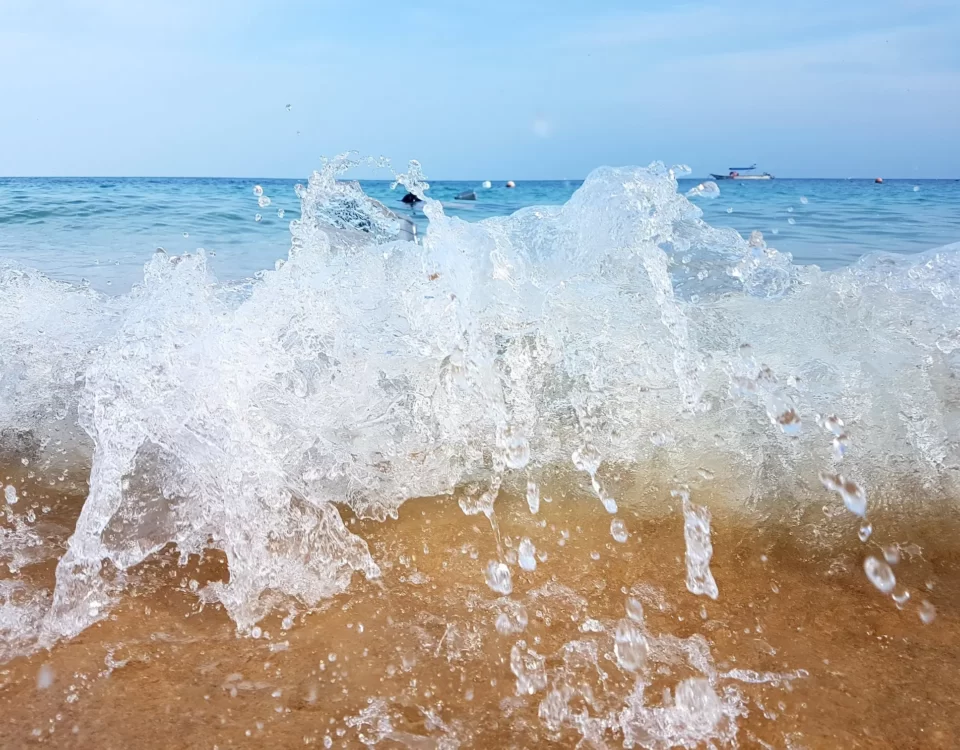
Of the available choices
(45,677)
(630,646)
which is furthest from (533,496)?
(45,677)

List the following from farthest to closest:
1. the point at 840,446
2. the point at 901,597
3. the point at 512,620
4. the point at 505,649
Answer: the point at 840,446
the point at 901,597
the point at 512,620
the point at 505,649

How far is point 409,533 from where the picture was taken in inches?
78.1

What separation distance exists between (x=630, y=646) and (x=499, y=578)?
360 mm

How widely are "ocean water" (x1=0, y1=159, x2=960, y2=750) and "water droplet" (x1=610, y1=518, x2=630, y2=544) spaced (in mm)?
33

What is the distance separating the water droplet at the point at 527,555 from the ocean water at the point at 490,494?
2 cm

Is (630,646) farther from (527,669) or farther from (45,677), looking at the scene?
(45,677)

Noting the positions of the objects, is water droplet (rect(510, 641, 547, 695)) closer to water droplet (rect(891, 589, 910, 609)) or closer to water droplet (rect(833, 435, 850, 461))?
water droplet (rect(891, 589, 910, 609))

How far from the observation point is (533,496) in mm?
2158

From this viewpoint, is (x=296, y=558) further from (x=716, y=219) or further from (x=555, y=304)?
(x=716, y=219)

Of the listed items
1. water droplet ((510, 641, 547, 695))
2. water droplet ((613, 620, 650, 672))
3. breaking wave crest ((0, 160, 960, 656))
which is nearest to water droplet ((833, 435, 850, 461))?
breaking wave crest ((0, 160, 960, 656))

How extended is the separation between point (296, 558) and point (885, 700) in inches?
50.6

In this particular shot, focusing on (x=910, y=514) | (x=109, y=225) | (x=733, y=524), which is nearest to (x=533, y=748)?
(x=733, y=524)

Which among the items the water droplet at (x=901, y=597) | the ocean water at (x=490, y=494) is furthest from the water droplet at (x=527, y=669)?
the water droplet at (x=901, y=597)

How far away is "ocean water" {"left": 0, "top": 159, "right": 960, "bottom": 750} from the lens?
137 centimetres
